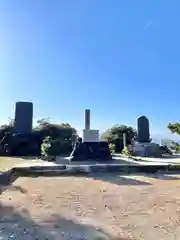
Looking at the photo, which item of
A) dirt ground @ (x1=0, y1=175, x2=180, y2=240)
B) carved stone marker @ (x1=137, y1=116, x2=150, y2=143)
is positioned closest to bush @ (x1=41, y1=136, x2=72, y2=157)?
carved stone marker @ (x1=137, y1=116, x2=150, y2=143)

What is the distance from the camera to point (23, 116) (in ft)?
62.2

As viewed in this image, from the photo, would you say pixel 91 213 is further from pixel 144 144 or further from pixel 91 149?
pixel 144 144

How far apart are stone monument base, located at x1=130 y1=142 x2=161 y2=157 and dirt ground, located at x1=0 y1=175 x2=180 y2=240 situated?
423 inches

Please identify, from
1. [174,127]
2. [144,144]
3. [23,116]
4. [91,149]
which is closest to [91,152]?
[91,149]

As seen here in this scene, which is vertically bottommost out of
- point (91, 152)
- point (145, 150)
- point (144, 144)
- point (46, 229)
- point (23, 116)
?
point (46, 229)

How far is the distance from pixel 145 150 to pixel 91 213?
1340 cm

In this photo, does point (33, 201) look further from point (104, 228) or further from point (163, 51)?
point (163, 51)

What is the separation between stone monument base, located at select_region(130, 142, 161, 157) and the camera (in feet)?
55.3

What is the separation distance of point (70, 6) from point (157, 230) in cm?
774

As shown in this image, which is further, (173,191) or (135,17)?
(135,17)

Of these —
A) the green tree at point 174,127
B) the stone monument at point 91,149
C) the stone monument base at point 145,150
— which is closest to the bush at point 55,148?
the stone monument at point 91,149

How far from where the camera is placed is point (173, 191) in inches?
225

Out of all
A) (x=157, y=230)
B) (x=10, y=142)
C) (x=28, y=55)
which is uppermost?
(x=28, y=55)

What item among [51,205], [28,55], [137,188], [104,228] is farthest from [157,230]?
[28,55]
